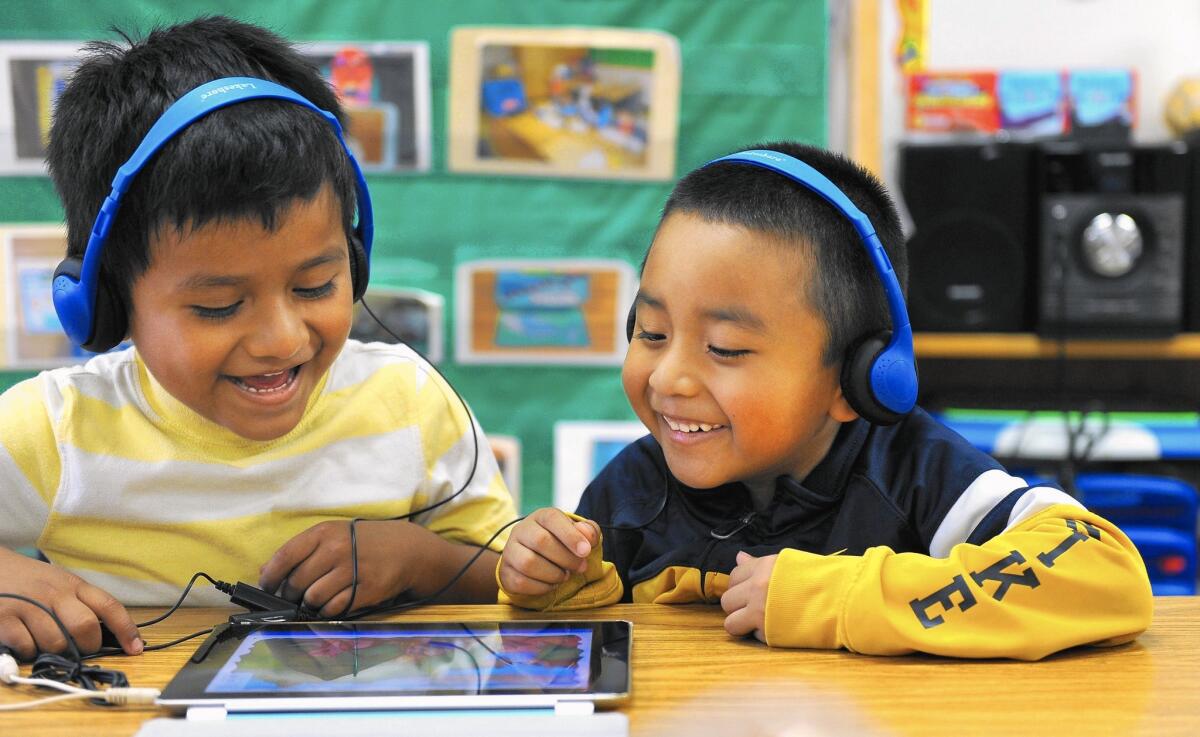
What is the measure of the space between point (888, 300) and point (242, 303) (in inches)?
19.2

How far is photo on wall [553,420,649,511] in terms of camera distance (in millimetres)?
1973

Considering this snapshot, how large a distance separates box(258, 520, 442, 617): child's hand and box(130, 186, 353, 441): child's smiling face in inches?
4.9

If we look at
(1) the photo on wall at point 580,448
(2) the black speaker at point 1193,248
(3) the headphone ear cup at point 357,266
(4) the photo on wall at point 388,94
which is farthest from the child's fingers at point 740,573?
(2) the black speaker at point 1193,248

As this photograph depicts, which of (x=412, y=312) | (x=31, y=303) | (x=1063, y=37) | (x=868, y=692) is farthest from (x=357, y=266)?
(x=1063, y=37)

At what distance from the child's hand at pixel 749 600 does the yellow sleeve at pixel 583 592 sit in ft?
0.47

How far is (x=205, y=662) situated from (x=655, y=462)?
1.49 feet

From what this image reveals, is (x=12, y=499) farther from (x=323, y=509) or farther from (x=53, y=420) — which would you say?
(x=323, y=509)

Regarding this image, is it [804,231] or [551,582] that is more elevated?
[804,231]

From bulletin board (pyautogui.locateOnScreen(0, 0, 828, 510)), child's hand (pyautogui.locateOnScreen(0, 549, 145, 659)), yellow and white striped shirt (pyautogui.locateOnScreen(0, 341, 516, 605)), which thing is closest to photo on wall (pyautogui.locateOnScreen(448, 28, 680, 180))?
bulletin board (pyautogui.locateOnScreen(0, 0, 828, 510))

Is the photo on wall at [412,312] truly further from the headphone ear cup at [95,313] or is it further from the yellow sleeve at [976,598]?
the yellow sleeve at [976,598]

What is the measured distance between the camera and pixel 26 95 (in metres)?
1.90

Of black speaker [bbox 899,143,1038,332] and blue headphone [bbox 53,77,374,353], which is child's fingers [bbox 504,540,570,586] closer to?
blue headphone [bbox 53,77,374,353]

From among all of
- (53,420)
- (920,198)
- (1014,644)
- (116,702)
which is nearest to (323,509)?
(53,420)

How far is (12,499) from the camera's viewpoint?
3.25ft
